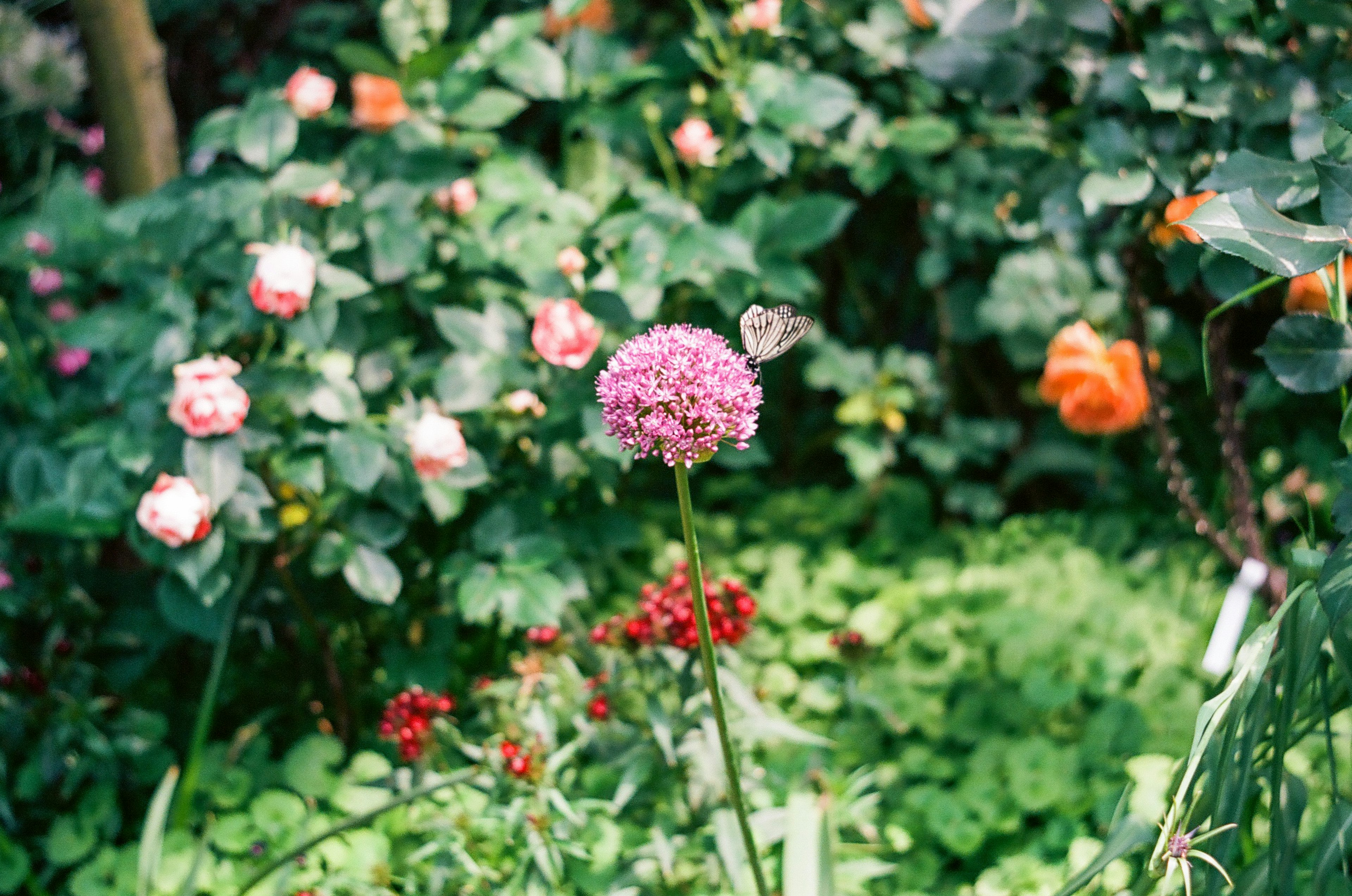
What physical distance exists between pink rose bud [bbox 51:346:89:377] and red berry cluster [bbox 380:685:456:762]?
98 centimetres

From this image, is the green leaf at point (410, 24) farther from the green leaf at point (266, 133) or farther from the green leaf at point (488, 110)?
the green leaf at point (266, 133)

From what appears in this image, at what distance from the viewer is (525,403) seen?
152 cm

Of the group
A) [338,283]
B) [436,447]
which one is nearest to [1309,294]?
[436,447]

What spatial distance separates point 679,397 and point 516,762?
0.69m

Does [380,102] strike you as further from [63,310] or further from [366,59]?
[63,310]

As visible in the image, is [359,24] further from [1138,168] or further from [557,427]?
[1138,168]

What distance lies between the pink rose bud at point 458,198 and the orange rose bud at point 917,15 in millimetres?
813

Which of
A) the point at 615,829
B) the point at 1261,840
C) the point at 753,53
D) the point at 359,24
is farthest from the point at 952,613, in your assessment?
the point at 359,24

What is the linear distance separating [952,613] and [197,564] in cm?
114

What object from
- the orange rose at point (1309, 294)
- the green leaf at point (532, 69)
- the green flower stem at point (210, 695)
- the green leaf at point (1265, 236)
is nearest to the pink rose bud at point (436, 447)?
the green flower stem at point (210, 695)

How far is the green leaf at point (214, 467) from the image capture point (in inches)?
49.9

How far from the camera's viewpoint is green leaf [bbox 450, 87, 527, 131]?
1.58m

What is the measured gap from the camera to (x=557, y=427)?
1.52 metres

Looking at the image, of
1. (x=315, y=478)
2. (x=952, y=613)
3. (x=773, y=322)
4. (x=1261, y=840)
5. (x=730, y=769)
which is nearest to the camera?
(x=773, y=322)
